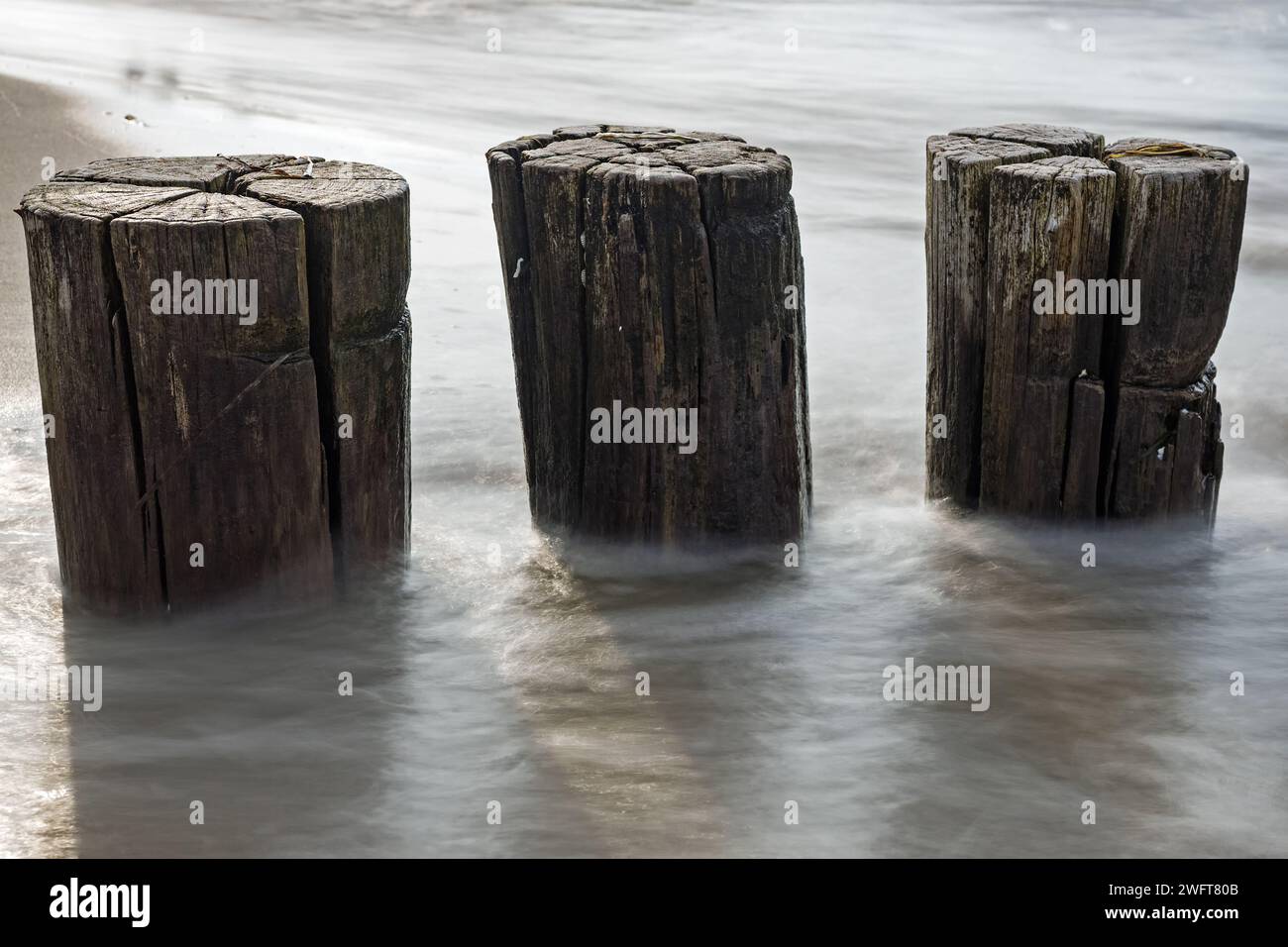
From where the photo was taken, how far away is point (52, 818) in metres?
2.81

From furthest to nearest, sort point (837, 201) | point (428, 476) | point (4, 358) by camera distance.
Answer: point (837, 201) → point (4, 358) → point (428, 476)

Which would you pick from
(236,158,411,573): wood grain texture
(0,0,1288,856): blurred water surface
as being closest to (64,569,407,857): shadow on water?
(0,0,1288,856): blurred water surface

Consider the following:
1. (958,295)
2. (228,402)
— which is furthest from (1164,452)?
(228,402)

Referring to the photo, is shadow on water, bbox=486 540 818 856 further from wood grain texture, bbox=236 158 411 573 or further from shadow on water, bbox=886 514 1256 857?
wood grain texture, bbox=236 158 411 573

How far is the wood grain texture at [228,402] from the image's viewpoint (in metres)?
3.12

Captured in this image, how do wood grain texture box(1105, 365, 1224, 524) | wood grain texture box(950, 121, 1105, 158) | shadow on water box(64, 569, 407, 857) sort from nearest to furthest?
shadow on water box(64, 569, 407, 857)
wood grain texture box(1105, 365, 1224, 524)
wood grain texture box(950, 121, 1105, 158)

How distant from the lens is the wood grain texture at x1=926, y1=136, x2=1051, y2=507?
3877mm

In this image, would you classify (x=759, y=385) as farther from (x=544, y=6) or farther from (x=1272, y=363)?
(x=544, y=6)

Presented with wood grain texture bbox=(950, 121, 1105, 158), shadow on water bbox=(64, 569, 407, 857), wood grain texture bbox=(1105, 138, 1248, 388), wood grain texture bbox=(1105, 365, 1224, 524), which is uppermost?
wood grain texture bbox=(950, 121, 1105, 158)

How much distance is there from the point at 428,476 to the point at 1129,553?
93.4 inches

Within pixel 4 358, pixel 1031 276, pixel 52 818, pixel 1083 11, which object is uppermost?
pixel 1083 11

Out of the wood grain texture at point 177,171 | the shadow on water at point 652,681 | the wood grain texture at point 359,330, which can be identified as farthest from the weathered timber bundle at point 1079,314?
the wood grain texture at point 177,171

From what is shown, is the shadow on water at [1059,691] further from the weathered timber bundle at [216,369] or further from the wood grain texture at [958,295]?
the weathered timber bundle at [216,369]

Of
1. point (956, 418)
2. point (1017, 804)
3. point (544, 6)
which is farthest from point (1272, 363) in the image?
point (544, 6)
